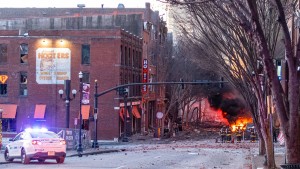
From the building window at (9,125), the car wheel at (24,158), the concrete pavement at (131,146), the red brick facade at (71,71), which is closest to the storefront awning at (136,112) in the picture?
the concrete pavement at (131,146)

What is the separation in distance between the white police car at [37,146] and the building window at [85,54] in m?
35.9

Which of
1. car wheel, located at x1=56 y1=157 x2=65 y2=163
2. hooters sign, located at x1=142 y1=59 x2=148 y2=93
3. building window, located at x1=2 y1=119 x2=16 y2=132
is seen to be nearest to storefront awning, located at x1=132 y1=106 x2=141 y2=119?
hooters sign, located at x1=142 y1=59 x2=148 y2=93

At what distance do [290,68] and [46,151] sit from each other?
16725 millimetres

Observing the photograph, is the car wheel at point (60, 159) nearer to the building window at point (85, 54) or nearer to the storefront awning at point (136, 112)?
the building window at point (85, 54)

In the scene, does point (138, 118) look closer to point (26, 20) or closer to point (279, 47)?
point (26, 20)

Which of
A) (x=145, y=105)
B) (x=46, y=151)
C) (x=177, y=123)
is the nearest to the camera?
(x=46, y=151)

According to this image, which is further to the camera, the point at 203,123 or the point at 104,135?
A: the point at 203,123

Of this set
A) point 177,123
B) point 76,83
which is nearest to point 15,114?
point 76,83

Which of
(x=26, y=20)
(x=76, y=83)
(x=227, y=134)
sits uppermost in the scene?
(x=26, y=20)

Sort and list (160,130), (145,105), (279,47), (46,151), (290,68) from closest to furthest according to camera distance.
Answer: (290,68) < (46,151) < (279,47) < (160,130) < (145,105)

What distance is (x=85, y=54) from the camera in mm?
67562

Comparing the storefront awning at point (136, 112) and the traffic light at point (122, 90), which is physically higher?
the traffic light at point (122, 90)

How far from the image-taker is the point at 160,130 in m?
75.6

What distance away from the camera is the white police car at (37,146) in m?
30.4
